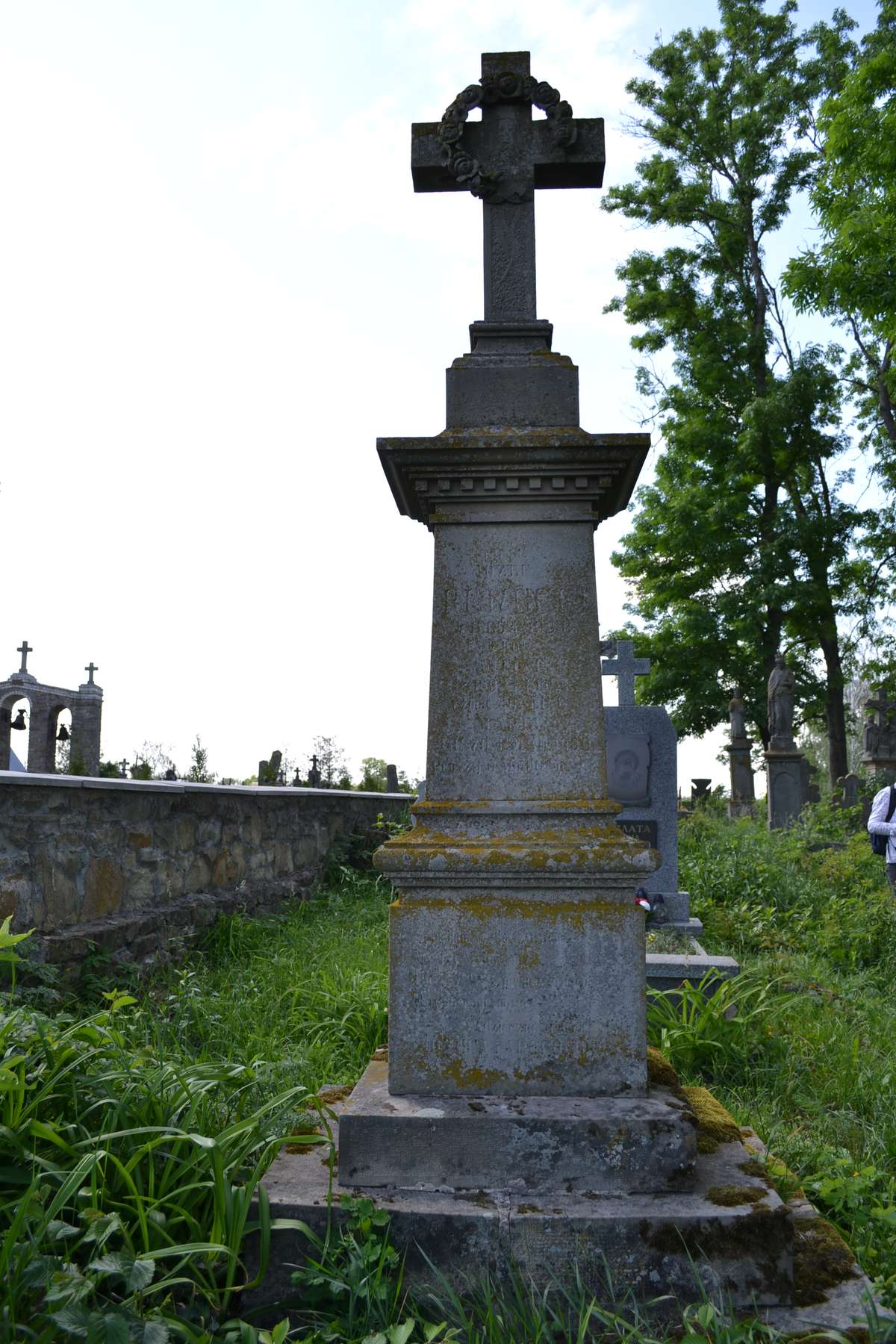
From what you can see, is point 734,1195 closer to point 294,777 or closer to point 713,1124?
point 713,1124

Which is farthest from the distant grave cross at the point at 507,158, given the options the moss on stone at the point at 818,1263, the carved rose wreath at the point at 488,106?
the moss on stone at the point at 818,1263

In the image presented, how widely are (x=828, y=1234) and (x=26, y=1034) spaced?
2025 mm

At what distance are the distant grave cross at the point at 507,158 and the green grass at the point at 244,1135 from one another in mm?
2404

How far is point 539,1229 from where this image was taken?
2.30 meters

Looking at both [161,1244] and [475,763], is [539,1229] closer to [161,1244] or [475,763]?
[161,1244]

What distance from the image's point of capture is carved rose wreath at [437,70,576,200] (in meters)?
3.16

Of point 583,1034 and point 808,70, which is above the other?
point 808,70

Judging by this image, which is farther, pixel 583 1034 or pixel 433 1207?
pixel 583 1034

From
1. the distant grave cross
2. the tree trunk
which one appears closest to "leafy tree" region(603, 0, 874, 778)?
the tree trunk

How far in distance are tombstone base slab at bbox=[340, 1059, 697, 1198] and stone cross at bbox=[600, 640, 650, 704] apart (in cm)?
581

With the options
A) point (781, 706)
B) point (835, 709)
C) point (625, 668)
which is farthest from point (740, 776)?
point (625, 668)

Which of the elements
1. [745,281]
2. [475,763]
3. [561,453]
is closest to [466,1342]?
[475,763]

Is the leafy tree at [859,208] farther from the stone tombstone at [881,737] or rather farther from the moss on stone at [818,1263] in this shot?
the moss on stone at [818,1263]

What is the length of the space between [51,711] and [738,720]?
14994 millimetres
